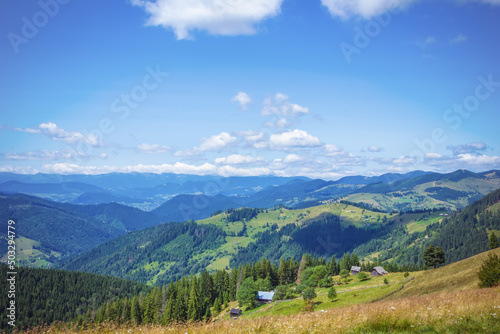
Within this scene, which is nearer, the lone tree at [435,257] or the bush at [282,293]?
the lone tree at [435,257]

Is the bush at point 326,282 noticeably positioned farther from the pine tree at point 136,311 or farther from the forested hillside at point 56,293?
the forested hillside at point 56,293

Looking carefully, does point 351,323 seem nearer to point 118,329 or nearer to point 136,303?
point 118,329

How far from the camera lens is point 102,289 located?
175 m

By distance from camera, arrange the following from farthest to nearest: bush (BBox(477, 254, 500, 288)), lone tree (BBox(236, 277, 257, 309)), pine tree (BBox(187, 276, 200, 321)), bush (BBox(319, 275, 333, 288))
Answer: bush (BBox(319, 275, 333, 288))
lone tree (BBox(236, 277, 257, 309))
pine tree (BBox(187, 276, 200, 321))
bush (BBox(477, 254, 500, 288))

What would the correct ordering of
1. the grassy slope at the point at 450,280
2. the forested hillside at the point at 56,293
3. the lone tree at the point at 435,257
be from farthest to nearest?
1. the forested hillside at the point at 56,293
2. the lone tree at the point at 435,257
3. the grassy slope at the point at 450,280

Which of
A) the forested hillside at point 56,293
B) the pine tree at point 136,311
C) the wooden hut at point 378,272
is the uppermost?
the wooden hut at point 378,272

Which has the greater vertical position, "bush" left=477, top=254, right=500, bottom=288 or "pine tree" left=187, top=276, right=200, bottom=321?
"bush" left=477, top=254, right=500, bottom=288

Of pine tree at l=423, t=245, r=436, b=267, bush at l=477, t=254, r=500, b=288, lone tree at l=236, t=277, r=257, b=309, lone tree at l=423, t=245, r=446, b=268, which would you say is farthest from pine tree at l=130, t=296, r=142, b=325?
bush at l=477, t=254, r=500, b=288

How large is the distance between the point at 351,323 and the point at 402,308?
3.96 m

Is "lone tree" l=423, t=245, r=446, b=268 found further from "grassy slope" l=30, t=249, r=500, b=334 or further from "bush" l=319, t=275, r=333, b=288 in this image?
"grassy slope" l=30, t=249, r=500, b=334

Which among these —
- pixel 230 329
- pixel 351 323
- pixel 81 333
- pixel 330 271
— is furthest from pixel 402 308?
pixel 330 271

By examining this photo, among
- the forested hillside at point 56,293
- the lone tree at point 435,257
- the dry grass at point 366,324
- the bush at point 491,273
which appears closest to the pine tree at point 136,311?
the forested hillside at point 56,293

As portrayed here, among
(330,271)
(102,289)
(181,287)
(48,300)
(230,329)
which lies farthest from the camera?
(102,289)

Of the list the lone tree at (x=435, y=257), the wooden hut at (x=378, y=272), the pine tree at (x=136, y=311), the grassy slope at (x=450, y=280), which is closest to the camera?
the grassy slope at (x=450, y=280)
